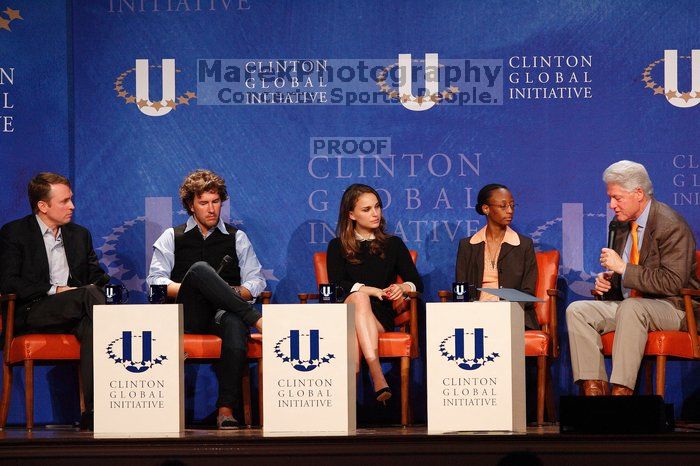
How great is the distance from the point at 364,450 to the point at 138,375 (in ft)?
3.78

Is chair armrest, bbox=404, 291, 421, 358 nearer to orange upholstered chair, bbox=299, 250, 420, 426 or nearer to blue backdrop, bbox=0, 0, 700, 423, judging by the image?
orange upholstered chair, bbox=299, 250, 420, 426

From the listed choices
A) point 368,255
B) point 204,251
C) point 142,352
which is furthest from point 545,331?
point 142,352

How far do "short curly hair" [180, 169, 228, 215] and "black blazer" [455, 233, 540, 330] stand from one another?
1.40 metres

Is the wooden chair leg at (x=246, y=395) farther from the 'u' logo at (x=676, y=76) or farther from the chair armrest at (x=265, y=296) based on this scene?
the 'u' logo at (x=676, y=76)

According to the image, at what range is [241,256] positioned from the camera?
5867 mm

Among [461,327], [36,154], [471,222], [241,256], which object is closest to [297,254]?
[241,256]

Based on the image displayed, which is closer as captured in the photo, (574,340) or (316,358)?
(316,358)

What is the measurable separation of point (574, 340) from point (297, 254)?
6.10 feet

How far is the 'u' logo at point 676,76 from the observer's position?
619 centimetres

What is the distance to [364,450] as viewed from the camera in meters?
3.88

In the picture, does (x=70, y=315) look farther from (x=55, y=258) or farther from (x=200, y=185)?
(x=200, y=185)

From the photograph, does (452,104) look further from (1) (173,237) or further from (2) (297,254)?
(1) (173,237)

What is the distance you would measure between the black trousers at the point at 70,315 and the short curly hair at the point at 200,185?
30.5 inches

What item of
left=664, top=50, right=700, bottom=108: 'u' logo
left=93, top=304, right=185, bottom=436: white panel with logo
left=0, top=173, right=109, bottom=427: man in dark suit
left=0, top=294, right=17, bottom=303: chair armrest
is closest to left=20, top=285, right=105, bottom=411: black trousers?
left=0, top=173, right=109, bottom=427: man in dark suit
